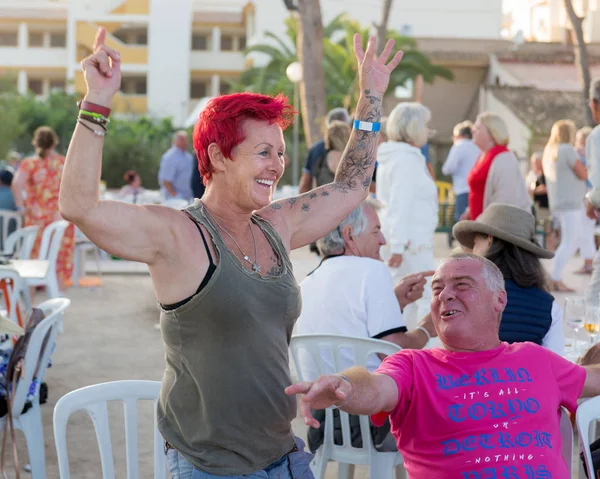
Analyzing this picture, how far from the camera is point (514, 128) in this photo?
27.9 meters

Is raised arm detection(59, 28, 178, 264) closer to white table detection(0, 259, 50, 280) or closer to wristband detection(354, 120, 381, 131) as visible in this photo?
wristband detection(354, 120, 381, 131)

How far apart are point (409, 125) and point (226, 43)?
48136 millimetres

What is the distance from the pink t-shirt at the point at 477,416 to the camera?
2613mm

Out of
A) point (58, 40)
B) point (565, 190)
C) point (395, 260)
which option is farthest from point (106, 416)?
point (58, 40)

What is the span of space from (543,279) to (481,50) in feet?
99.0

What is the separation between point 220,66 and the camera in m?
51.8

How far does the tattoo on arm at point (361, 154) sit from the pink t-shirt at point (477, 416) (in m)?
0.52

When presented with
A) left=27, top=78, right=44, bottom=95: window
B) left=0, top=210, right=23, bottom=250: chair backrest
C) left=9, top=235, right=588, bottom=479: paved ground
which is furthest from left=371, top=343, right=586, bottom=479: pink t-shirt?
left=27, top=78, right=44, bottom=95: window

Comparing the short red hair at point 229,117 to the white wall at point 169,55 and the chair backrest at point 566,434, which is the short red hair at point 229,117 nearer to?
the chair backrest at point 566,434

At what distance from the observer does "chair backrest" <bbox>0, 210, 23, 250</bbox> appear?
9.97 meters

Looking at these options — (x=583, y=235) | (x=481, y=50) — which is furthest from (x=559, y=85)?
(x=583, y=235)

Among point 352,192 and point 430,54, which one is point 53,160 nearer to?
point 352,192

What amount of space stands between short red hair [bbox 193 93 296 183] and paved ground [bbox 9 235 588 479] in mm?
2749

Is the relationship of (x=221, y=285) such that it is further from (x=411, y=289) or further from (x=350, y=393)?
(x=411, y=289)
